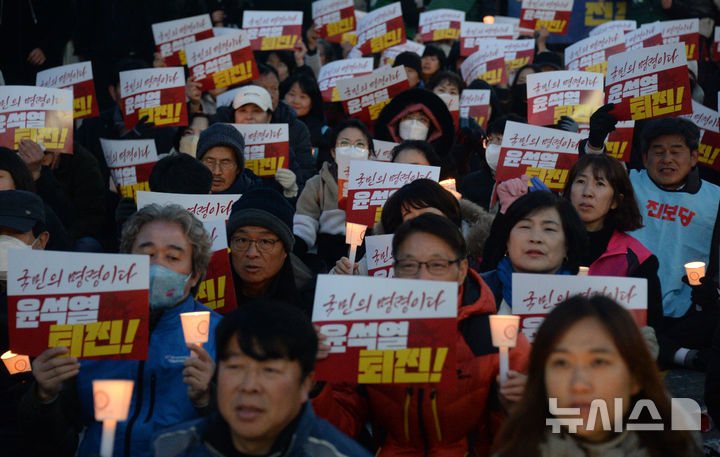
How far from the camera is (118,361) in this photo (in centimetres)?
386

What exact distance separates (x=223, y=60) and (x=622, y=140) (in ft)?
13.4

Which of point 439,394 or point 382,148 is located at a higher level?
point 382,148

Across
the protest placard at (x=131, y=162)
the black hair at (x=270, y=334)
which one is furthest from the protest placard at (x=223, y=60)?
the black hair at (x=270, y=334)

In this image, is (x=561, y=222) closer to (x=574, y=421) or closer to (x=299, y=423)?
(x=574, y=421)

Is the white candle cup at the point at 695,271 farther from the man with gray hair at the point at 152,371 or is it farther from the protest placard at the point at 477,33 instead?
the protest placard at the point at 477,33

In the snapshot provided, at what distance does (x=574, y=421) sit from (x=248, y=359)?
108 centimetres

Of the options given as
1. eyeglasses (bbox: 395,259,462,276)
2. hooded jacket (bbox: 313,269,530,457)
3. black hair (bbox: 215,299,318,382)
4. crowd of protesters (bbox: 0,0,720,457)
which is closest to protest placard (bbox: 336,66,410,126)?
crowd of protesters (bbox: 0,0,720,457)

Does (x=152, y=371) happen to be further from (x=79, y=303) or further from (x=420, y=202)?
(x=420, y=202)

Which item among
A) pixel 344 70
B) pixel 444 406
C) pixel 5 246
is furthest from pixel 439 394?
pixel 344 70

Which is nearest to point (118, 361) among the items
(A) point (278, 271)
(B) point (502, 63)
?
(A) point (278, 271)

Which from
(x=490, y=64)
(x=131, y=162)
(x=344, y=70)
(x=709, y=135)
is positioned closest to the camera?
(x=131, y=162)

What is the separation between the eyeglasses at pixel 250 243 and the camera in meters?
5.01

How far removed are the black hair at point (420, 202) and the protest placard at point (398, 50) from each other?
719 centimetres

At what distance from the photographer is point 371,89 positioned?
9.02 m
